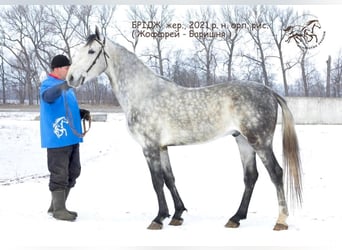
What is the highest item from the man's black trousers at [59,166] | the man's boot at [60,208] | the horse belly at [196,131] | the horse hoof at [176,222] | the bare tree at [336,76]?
the bare tree at [336,76]

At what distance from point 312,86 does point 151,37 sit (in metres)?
2.36

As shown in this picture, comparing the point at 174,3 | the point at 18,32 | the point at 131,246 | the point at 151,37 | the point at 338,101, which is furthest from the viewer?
the point at 338,101

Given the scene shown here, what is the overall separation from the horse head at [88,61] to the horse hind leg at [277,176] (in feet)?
5.56

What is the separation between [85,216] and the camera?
4.37m

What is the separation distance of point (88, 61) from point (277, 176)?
2016 mm

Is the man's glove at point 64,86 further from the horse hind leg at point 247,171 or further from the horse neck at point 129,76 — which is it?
the horse hind leg at point 247,171

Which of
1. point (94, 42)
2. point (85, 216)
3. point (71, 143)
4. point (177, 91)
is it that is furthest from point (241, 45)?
point (85, 216)

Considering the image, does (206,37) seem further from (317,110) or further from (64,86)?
(317,110)

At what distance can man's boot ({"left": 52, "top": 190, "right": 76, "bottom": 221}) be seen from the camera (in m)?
4.17

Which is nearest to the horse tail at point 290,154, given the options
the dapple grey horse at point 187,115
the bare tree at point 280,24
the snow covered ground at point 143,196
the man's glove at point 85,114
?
the dapple grey horse at point 187,115

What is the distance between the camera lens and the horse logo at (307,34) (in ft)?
17.4

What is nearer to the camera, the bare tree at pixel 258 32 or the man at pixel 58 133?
the man at pixel 58 133

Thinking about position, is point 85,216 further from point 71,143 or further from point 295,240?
point 295,240

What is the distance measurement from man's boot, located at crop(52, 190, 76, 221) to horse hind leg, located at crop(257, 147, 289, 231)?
1.97 metres
